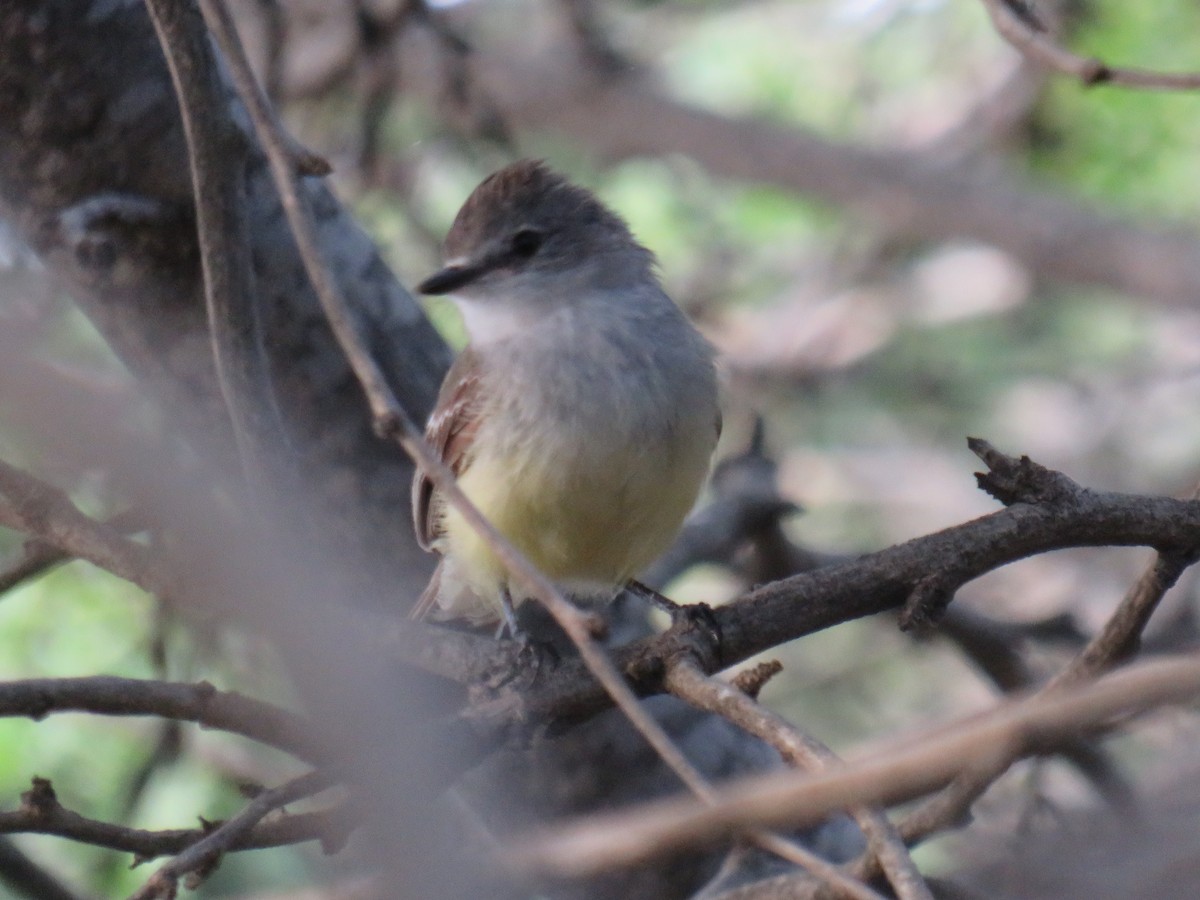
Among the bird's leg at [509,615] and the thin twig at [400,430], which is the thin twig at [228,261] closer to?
the thin twig at [400,430]

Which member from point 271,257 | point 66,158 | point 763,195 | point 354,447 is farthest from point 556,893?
point 763,195

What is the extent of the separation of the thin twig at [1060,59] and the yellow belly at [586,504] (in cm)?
152

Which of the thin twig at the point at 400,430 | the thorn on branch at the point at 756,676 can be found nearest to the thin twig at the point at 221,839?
the thin twig at the point at 400,430

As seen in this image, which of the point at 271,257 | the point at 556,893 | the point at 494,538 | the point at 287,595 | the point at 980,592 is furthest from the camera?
the point at 980,592

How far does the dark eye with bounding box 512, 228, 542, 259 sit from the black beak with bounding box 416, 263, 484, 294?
6.6 inches

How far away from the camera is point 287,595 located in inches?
50.7

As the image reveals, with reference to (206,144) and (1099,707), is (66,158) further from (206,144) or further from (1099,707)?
(1099,707)

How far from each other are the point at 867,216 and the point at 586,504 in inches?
191

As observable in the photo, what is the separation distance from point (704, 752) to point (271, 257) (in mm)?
1816

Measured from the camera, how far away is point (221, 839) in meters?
2.52

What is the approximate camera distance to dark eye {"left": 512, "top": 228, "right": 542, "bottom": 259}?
4969mm

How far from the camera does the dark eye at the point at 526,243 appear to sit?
4.97 metres

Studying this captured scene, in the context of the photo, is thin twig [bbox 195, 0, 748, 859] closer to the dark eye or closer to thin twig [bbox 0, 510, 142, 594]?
thin twig [bbox 0, 510, 142, 594]

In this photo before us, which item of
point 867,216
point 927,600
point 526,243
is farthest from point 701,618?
point 867,216
